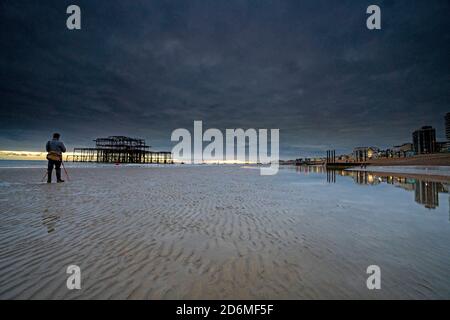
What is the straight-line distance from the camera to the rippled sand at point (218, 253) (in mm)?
2510

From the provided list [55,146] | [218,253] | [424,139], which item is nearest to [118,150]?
[55,146]

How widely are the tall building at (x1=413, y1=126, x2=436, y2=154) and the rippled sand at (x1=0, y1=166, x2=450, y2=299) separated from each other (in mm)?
177569

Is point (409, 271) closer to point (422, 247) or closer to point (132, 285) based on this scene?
point (422, 247)

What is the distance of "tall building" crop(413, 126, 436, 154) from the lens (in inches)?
5049

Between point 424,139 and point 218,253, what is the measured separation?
193 metres

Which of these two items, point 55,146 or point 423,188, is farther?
point 423,188

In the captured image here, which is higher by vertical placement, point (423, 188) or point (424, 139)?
point (424, 139)

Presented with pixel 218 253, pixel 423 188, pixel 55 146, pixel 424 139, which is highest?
pixel 424 139

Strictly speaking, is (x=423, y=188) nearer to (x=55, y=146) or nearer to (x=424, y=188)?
(x=424, y=188)

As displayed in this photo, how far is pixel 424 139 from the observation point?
436ft

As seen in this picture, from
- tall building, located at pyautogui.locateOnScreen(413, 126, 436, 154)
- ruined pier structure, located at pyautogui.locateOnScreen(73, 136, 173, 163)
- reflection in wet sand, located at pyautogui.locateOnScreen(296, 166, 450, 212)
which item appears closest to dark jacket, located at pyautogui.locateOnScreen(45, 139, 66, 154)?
reflection in wet sand, located at pyautogui.locateOnScreen(296, 166, 450, 212)

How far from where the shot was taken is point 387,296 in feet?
7.92
